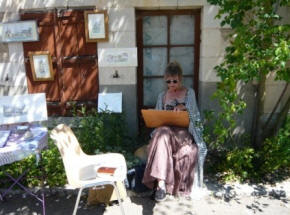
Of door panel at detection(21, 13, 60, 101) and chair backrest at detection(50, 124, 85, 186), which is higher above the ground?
door panel at detection(21, 13, 60, 101)

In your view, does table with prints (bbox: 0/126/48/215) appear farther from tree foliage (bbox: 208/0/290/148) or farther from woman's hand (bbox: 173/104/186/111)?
tree foliage (bbox: 208/0/290/148)

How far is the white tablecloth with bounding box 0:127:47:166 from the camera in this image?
2.84 meters

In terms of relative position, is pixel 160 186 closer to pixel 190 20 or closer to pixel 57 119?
pixel 57 119

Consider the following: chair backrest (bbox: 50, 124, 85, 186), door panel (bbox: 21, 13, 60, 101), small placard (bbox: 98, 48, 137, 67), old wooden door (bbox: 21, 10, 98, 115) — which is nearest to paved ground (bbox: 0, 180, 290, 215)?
chair backrest (bbox: 50, 124, 85, 186)

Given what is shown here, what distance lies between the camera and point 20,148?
114 inches

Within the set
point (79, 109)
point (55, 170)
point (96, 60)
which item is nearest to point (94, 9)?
point (96, 60)

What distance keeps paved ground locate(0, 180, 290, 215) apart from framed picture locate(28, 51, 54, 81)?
1.72 m

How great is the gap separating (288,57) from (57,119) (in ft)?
10.6

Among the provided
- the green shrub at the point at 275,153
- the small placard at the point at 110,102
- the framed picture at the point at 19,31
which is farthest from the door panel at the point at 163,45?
the framed picture at the point at 19,31

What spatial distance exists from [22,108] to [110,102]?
1.26 metres

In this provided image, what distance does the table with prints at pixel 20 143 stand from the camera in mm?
2855

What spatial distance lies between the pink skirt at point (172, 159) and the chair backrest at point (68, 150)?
2.64ft

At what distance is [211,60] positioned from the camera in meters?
4.23

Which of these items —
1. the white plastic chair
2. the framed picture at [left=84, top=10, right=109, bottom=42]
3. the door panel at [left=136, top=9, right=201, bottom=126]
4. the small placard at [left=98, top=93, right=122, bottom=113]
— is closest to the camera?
the white plastic chair
